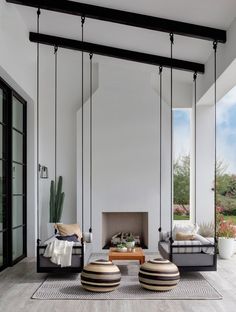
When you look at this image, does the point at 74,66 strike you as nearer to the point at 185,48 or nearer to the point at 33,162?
the point at 33,162

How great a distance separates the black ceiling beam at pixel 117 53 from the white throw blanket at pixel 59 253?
334 centimetres

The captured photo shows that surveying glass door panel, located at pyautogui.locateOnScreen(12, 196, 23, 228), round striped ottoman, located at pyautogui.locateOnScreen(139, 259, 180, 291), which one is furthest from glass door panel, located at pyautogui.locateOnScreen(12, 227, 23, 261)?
round striped ottoman, located at pyautogui.locateOnScreen(139, 259, 180, 291)

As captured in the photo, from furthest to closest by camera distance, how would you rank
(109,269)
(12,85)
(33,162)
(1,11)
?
(33,162)
(12,85)
(1,11)
(109,269)

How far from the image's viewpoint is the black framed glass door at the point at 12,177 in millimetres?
7043

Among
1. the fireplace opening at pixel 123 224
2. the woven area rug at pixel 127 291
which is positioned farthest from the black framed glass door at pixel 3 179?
the fireplace opening at pixel 123 224

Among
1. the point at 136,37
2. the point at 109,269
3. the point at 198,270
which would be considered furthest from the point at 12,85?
the point at 198,270

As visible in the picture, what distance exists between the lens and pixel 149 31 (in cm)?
688

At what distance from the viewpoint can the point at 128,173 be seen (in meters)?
9.08

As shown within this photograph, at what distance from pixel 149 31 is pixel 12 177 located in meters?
3.00

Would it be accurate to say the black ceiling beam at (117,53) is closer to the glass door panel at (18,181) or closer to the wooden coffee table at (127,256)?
the glass door panel at (18,181)

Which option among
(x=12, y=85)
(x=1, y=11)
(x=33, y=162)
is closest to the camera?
(x=1, y=11)

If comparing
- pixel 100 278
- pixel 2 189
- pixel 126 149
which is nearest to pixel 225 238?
pixel 126 149

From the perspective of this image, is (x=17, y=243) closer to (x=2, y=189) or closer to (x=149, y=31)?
(x=2, y=189)

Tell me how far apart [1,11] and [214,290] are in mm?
4390
